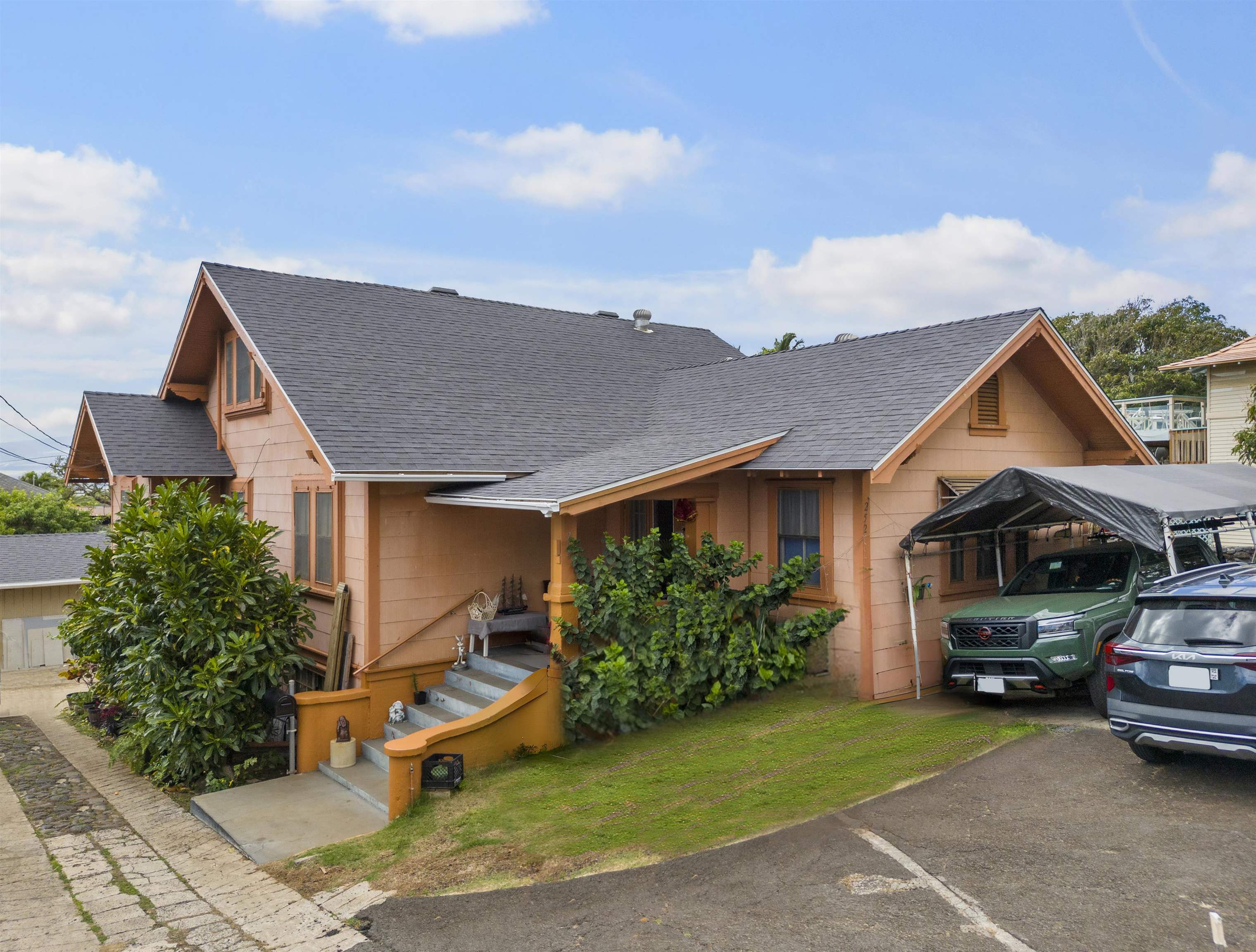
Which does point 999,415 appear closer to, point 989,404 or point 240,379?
point 989,404

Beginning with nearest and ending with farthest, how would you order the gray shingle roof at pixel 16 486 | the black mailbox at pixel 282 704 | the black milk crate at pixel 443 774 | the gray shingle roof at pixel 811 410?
the black milk crate at pixel 443 774 < the gray shingle roof at pixel 811 410 < the black mailbox at pixel 282 704 < the gray shingle roof at pixel 16 486

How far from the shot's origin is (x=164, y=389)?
16641mm

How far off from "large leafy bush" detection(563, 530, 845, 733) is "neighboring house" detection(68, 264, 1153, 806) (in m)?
0.42

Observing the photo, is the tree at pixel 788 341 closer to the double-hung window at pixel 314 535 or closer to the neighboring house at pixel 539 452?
the neighboring house at pixel 539 452

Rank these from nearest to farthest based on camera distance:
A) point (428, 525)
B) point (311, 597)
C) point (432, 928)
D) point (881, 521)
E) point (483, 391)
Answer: point (432, 928), point (881, 521), point (428, 525), point (311, 597), point (483, 391)

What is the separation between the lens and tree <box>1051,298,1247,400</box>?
149 feet

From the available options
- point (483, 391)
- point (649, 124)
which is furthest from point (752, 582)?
point (649, 124)

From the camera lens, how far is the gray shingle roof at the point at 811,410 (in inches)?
418

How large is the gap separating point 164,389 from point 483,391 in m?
7.26

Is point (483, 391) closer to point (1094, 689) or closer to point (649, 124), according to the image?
point (1094, 689)

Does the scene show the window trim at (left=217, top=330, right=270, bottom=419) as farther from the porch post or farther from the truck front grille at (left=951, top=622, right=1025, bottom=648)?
the truck front grille at (left=951, top=622, right=1025, bottom=648)

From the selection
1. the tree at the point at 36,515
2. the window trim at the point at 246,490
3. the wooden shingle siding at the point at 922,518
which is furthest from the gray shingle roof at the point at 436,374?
the tree at the point at 36,515

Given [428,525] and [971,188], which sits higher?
[971,188]

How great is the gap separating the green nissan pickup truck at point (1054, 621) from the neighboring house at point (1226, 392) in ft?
52.0
